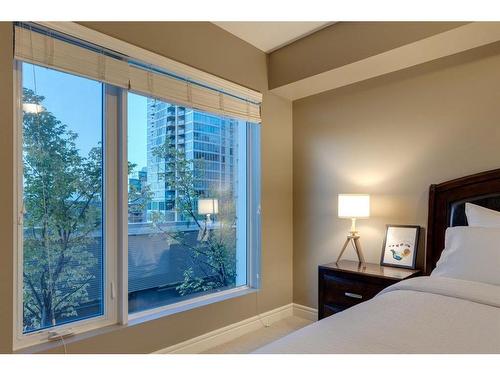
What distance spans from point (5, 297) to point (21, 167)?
70cm

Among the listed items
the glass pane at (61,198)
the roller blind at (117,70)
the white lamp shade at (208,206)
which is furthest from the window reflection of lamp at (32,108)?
the white lamp shade at (208,206)

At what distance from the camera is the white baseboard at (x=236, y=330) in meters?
2.43

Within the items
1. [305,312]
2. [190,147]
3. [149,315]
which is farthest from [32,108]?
[305,312]

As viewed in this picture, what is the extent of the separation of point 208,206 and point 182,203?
0.29 metres

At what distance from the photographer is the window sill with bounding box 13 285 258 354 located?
5.91 ft

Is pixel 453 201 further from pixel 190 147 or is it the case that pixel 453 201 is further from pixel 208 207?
pixel 190 147

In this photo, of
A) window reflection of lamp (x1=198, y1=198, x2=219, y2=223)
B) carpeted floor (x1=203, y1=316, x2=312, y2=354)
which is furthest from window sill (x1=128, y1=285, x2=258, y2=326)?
window reflection of lamp (x1=198, y1=198, x2=219, y2=223)

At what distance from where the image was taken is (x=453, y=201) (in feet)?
7.70

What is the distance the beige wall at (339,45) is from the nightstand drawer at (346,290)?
178 centimetres

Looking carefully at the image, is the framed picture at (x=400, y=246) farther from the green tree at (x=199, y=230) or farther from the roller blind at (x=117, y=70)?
the roller blind at (x=117, y=70)

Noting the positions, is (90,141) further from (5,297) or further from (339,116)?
(339,116)

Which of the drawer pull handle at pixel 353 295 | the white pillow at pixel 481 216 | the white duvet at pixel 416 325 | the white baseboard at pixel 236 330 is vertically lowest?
the white baseboard at pixel 236 330

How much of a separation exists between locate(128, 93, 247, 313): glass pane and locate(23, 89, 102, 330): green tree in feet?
0.97

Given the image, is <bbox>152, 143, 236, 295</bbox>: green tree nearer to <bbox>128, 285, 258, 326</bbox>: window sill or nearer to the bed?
<bbox>128, 285, 258, 326</bbox>: window sill
